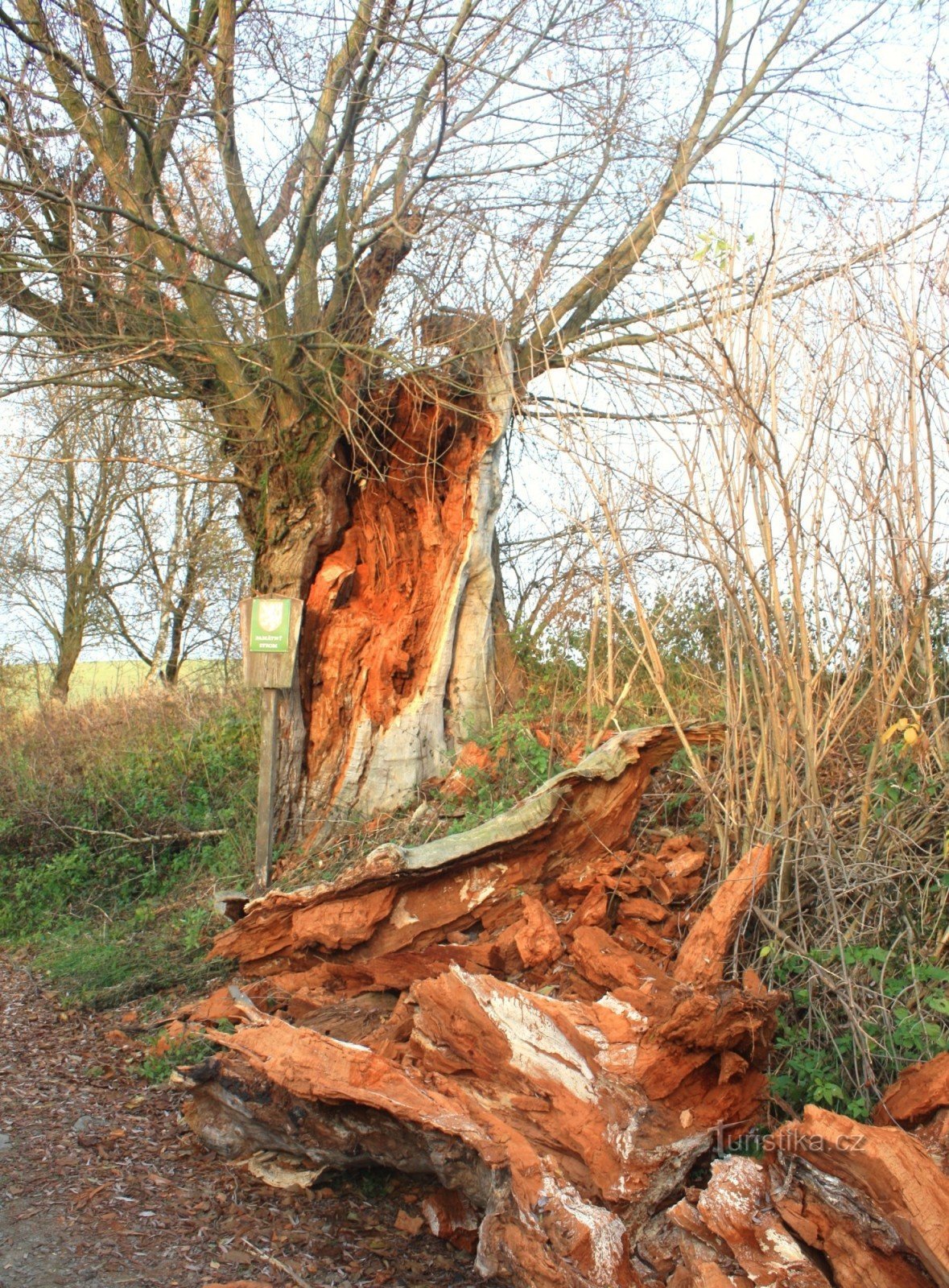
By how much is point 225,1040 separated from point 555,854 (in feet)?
6.64

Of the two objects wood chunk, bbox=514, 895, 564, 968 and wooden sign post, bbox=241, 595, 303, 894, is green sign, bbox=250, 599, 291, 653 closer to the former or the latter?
wooden sign post, bbox=241, 595, 303, 894

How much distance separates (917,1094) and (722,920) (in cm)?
105

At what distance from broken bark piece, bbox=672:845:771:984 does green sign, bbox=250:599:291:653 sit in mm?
4219

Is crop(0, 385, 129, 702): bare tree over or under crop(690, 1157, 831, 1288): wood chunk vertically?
over

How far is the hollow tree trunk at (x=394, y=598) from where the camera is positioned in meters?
8.03

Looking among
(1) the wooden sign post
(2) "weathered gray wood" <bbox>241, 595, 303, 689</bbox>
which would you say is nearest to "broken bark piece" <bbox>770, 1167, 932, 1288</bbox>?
(1) the wooden sign post

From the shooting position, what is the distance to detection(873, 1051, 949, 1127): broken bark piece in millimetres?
3152

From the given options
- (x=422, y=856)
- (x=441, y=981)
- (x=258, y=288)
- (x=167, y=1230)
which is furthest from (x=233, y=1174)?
(x=258, y=288)

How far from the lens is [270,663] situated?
25.0 feet

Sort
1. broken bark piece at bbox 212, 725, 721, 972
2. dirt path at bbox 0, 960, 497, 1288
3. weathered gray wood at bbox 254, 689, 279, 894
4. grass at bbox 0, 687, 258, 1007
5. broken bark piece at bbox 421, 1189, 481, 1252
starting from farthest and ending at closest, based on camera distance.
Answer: weathered gray wood at bbox 254, 689, 279, 894 → grass at bbox 0, 687, 258, 1007 → broken bark piece at bbox 212, 725, 721, 972 → broken bark piece at bbox 421, 1189, 481, 1252 → dirt path at bbox 0, 960, 497, 1288

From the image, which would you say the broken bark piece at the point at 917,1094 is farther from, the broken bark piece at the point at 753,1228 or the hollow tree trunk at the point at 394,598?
the hollow tree trunk at the point at 394,598

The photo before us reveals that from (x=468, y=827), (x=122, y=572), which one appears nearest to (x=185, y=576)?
(x=122, y=572)

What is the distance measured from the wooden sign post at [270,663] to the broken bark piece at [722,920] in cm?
404

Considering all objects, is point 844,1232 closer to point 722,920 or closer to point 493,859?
point 722,920
